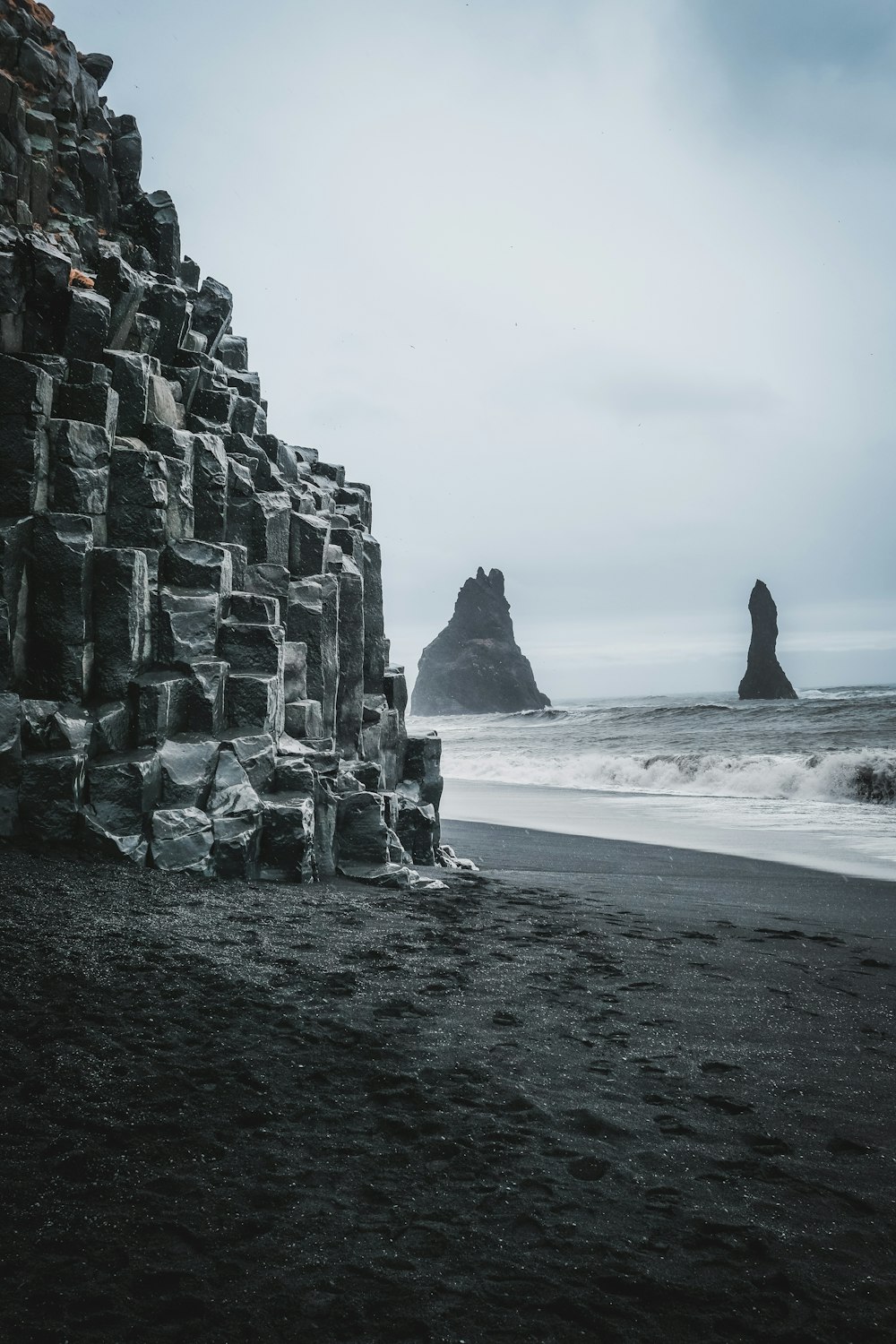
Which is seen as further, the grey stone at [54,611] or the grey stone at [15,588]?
the grey stone at [54,611]

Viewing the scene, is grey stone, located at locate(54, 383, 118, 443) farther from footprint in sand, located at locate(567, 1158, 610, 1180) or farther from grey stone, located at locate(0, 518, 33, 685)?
footprint in sand, located at locate(567, 1158, 610, 1180)

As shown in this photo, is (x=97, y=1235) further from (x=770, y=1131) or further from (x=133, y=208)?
(x=133, y=208)

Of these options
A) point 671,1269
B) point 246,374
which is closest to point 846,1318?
point 671,1269

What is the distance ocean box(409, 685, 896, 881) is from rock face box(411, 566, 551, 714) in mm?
37132

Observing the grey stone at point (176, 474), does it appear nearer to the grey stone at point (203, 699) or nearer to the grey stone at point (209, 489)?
the grey stone at point (209, 489)

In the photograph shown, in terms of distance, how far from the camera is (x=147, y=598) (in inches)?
316

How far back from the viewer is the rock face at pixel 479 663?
262ft

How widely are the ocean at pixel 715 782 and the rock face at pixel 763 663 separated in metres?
17.2

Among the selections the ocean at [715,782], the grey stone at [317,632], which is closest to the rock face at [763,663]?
the ocean at [715,782]

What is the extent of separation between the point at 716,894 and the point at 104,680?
632 centimetres

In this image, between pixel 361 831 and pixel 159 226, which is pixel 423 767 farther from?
pixel 159 226

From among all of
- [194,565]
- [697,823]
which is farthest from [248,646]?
[697,823]

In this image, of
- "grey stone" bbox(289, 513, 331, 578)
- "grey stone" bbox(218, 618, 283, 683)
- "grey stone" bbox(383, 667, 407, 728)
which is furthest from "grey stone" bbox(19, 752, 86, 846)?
"grey stone" bbox(383, 667, 407, 728)

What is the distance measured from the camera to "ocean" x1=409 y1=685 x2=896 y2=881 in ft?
43.4
